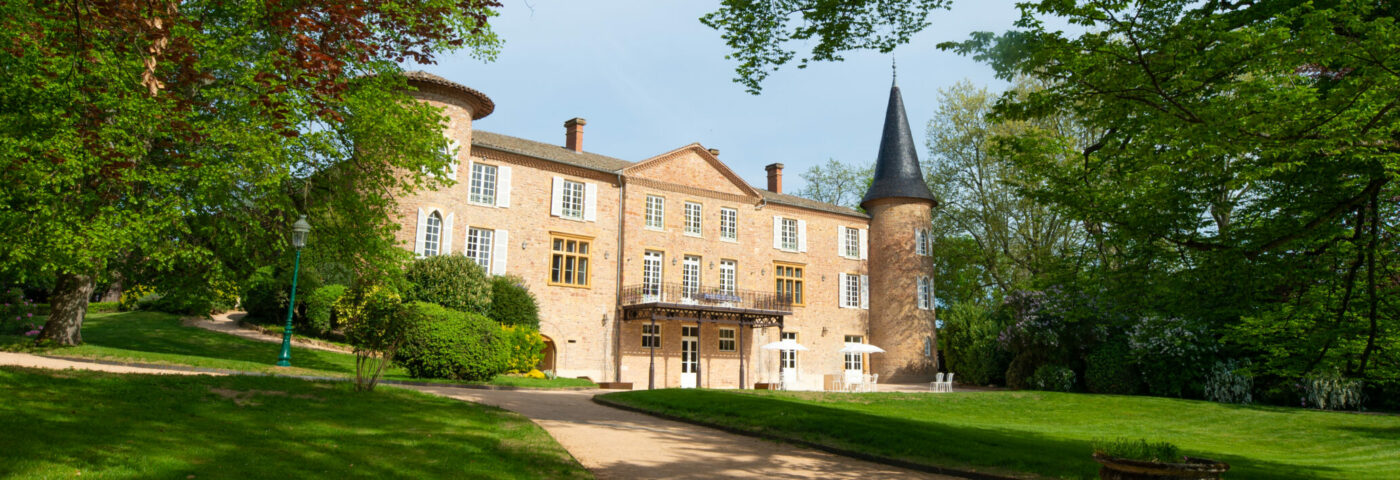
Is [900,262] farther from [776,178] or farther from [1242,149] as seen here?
[1242,149]

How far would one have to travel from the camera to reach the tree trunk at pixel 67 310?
1576 cm

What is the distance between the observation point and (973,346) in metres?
30.6

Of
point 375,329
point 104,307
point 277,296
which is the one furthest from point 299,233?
point 104,307

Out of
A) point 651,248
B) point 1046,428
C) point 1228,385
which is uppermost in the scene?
point 651,248

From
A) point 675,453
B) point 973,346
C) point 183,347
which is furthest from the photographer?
point 973,346

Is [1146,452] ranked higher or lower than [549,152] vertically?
lower

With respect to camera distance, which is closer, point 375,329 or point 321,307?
point 375,329

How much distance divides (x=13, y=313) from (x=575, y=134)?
53.6ft

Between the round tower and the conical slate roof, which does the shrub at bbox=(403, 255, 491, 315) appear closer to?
the round tower

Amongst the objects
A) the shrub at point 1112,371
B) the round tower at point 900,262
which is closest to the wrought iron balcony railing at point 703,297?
the round tower at point 900,262

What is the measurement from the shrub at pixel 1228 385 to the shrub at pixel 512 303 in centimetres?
1884

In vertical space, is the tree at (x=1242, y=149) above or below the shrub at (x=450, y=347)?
above

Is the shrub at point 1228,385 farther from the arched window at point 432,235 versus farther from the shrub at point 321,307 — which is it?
the shrub at point 321,307

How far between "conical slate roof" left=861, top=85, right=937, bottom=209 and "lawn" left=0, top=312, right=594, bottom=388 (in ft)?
51.6
